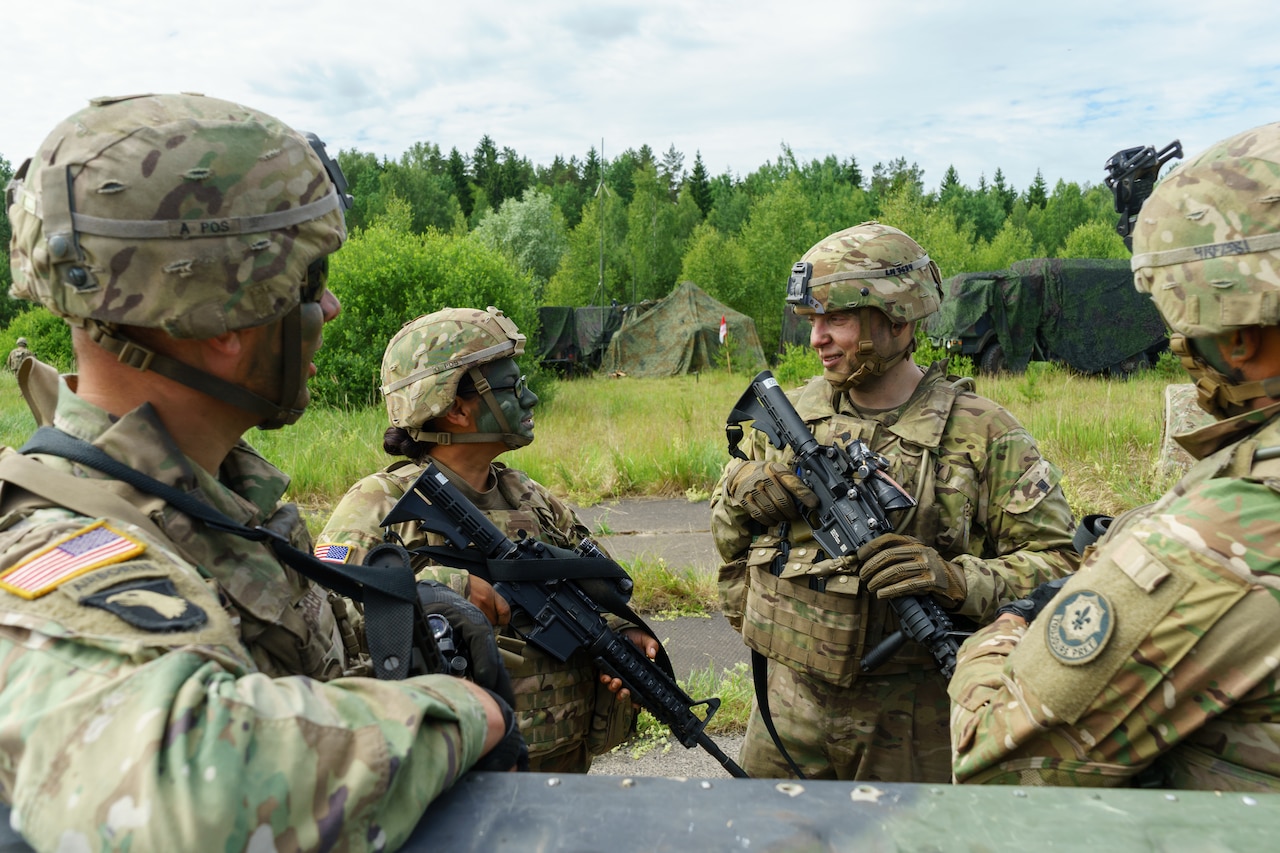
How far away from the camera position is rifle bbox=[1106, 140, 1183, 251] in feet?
10.4

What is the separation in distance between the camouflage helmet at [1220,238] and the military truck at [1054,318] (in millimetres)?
15538

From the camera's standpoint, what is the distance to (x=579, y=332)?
23.7 meters

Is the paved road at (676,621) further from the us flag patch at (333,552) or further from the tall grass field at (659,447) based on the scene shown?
the us flag patch at (333,552)

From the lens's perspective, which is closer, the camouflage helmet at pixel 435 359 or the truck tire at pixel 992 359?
the camouflage helmet at pixel 435 359

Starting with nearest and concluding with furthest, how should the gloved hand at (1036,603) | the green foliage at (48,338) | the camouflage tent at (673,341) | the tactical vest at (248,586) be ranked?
the tactical vest at (248,586)
the gloved hand at (1036,603)
the green foliage at (48,338)
the camouflage tent at (673,341)

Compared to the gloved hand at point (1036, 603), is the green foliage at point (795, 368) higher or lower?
lower

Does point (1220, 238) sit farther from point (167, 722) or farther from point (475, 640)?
point (167, 722)

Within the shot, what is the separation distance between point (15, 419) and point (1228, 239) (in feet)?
44.4

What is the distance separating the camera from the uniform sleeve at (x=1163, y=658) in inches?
52.4

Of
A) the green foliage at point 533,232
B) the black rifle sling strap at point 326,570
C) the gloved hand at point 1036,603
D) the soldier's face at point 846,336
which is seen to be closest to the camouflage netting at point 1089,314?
the soldier's face at point 846,336

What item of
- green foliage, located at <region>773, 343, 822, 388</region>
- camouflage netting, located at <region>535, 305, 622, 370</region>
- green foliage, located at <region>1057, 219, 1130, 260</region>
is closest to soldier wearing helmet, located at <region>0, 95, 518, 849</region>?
green foliage, located at <region>773, 343, 822, 388</region>

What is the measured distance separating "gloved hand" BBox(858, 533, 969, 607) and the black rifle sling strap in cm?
155

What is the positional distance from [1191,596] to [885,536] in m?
1.38

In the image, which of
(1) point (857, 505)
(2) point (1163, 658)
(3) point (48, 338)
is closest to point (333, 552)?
(1) point (857, 505)
